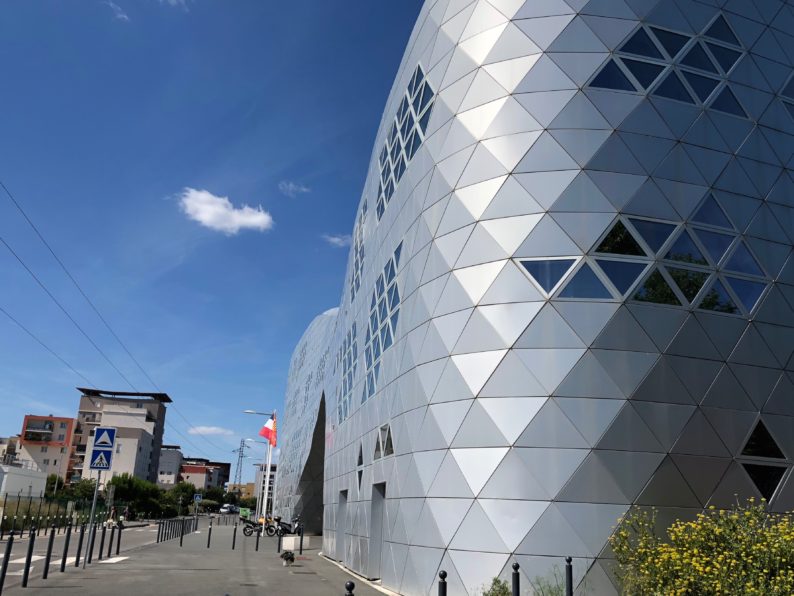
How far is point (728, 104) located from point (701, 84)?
2.66 ft

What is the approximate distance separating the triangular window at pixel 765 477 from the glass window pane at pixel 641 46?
9229mm

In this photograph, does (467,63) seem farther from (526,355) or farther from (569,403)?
(569,403)

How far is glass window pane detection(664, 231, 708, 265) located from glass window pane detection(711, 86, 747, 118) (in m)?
3.64

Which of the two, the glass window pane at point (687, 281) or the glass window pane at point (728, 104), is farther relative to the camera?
the glass window pane at point (728, 104)

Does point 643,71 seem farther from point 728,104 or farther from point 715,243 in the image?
point 715,243

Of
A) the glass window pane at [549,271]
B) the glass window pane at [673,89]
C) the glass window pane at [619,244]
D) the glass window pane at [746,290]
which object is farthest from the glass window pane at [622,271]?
the glass window pane at [673,89]

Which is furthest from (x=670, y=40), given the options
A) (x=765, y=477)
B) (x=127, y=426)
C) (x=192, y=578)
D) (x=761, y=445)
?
(x=127, y=426)

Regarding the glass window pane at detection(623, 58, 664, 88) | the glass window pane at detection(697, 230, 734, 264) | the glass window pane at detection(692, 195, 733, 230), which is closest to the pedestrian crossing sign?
the glass window pane at detection(697, 230, 734, 264)

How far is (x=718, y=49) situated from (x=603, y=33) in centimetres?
311

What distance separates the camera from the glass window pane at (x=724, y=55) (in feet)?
47.4

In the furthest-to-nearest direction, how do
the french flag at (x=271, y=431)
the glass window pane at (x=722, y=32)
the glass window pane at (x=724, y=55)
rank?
1. the french flag at (x=271, y=431)
2. the glass window pane at (x=722, y=32)
3. the glass window pane at (x=724, y=55)

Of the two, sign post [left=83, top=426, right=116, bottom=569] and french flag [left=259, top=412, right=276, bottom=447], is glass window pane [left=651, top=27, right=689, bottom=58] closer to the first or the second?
sign post [left=83, top=426, right=116, bottom=569]

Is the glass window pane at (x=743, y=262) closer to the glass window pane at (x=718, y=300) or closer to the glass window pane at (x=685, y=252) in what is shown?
the glass window pane at (x=718, y=300)

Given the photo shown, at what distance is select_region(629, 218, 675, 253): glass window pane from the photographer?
40.9ft
